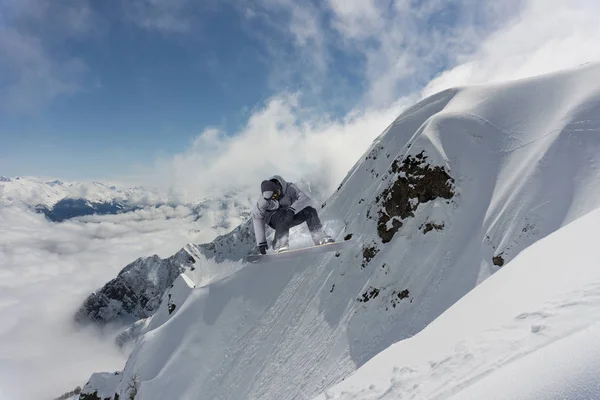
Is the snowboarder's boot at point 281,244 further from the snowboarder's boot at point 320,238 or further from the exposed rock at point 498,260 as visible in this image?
the exposed rock at point 498,260

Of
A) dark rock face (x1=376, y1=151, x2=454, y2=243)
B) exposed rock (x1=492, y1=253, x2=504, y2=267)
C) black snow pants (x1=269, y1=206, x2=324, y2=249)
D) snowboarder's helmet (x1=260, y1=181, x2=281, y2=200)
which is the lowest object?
exposed rock (x1=492, y1=253, x2=504, y2=267)

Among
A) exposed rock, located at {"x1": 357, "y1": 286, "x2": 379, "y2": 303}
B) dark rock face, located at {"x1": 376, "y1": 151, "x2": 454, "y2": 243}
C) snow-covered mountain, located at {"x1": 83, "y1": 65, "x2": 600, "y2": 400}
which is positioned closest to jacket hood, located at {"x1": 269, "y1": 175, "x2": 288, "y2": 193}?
snow-covered mountain, located at {"x1": 83, "y1": 65, "x2": 600, "y2": 400}

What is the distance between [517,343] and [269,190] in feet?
26.7

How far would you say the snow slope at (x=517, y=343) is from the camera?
3.96 metres

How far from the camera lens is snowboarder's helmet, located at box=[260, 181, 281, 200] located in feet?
37.1

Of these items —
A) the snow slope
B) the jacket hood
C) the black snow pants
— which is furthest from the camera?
the black snow pants

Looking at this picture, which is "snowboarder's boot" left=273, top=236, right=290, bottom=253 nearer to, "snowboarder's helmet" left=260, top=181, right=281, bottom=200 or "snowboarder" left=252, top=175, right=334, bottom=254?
"snowboarder" left=252, top=175, right=334, bottom=254

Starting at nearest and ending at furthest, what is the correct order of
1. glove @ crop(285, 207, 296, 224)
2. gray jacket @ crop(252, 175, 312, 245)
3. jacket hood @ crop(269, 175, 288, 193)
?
jacket hood @ crop(269, 175, 288, 193)
gray jacket @ crop(252, 175, 312, 245)
glove @ crop(285, 207, 296, 224)

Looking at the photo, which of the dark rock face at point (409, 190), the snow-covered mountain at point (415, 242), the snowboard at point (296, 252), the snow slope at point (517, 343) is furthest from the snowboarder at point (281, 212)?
the dark rock face at point (409, 190)

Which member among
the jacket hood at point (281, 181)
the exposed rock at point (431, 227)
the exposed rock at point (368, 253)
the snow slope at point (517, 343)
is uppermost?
the exposed rock at point (368, 253)

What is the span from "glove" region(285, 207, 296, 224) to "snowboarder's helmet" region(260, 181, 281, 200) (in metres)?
1.37

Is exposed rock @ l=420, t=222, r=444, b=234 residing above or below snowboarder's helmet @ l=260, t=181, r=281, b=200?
above

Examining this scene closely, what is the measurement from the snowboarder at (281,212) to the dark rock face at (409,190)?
21150 mm

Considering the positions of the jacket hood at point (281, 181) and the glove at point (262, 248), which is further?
the glove at point (262, 248)
